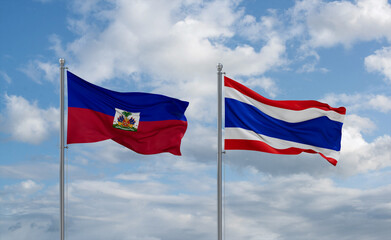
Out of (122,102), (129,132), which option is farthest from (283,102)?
(122,102)

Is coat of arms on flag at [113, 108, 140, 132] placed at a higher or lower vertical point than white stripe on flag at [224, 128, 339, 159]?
higher

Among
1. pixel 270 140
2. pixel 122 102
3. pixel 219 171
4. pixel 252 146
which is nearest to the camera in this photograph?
pixel 219 171

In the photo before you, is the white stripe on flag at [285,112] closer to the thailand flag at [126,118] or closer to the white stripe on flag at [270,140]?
the white stripe on flag at [270,140]

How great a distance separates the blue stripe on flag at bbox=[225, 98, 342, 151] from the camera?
2341 cm

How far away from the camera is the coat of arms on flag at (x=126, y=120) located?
2303 centimetres

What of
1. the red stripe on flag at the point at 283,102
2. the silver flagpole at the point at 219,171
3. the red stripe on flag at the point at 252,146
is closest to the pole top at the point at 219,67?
the red stripe on flag at the point at 283,102

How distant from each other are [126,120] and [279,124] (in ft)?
21.8

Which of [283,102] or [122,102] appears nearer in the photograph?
[122,102]

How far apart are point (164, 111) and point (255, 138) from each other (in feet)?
13.2

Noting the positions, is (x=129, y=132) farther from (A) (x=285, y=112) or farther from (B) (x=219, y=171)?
(A) (x=285, y=112)

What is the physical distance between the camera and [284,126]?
24.6 metres

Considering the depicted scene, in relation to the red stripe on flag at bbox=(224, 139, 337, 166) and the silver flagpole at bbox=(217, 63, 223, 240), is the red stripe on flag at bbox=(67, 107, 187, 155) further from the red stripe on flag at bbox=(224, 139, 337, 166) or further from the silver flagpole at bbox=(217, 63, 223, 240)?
the red stripe on flag at bbox=(224, 139, 337, 166)

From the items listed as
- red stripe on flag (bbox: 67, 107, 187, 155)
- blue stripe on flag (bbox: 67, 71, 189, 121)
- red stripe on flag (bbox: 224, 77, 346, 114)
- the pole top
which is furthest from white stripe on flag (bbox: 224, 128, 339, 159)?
the pole top

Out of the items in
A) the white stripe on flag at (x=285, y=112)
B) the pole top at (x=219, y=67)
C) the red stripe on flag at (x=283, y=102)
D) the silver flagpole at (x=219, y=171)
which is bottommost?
the silver flagpole at (x=219, y=171)
